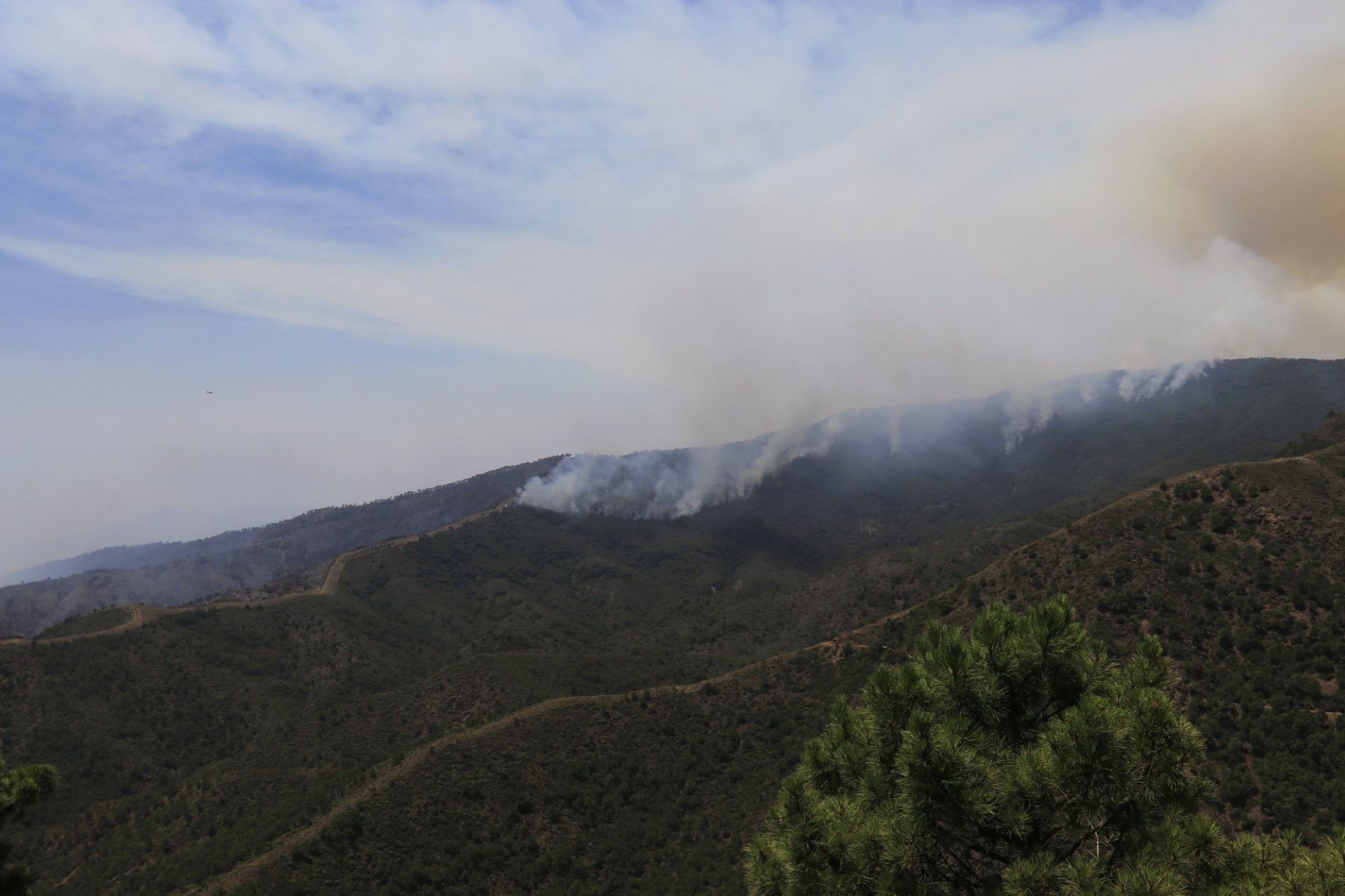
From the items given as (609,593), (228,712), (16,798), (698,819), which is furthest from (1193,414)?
(16,798)

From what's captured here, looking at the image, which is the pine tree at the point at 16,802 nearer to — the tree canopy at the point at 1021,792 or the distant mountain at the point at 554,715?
the tree canopy at the point at 1021,792

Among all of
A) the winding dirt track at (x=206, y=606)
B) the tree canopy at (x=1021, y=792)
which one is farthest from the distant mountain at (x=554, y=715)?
the tree canopy at (x=1021, y=792)

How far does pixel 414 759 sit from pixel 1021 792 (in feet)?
224

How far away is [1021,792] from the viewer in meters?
14.3

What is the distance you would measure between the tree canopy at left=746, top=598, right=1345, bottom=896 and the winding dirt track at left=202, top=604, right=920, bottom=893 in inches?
2109

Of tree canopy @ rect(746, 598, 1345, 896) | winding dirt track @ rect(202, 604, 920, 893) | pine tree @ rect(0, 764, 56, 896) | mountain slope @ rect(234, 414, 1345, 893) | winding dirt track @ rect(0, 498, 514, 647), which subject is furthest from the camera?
winding dirt track @ rect(0, 498, 514, 647)

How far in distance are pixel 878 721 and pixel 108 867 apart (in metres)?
81.2

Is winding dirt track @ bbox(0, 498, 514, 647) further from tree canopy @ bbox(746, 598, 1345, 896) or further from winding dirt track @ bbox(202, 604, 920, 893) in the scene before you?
tree canopy @ bbox(746, 598, 1345, 896)

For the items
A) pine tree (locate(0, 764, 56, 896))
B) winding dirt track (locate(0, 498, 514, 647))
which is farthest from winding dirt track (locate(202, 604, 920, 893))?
winding dirt track (locate(0, 498, 514, 647))

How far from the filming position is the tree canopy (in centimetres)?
1366

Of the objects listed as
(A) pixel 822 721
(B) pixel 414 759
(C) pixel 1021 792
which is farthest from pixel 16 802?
(A) pixel 822 721

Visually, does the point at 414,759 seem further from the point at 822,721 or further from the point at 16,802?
the point at 16,802

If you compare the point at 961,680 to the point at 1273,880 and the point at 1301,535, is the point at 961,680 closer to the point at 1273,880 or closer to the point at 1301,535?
the point at 1273,880

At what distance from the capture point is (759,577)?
631 ft
